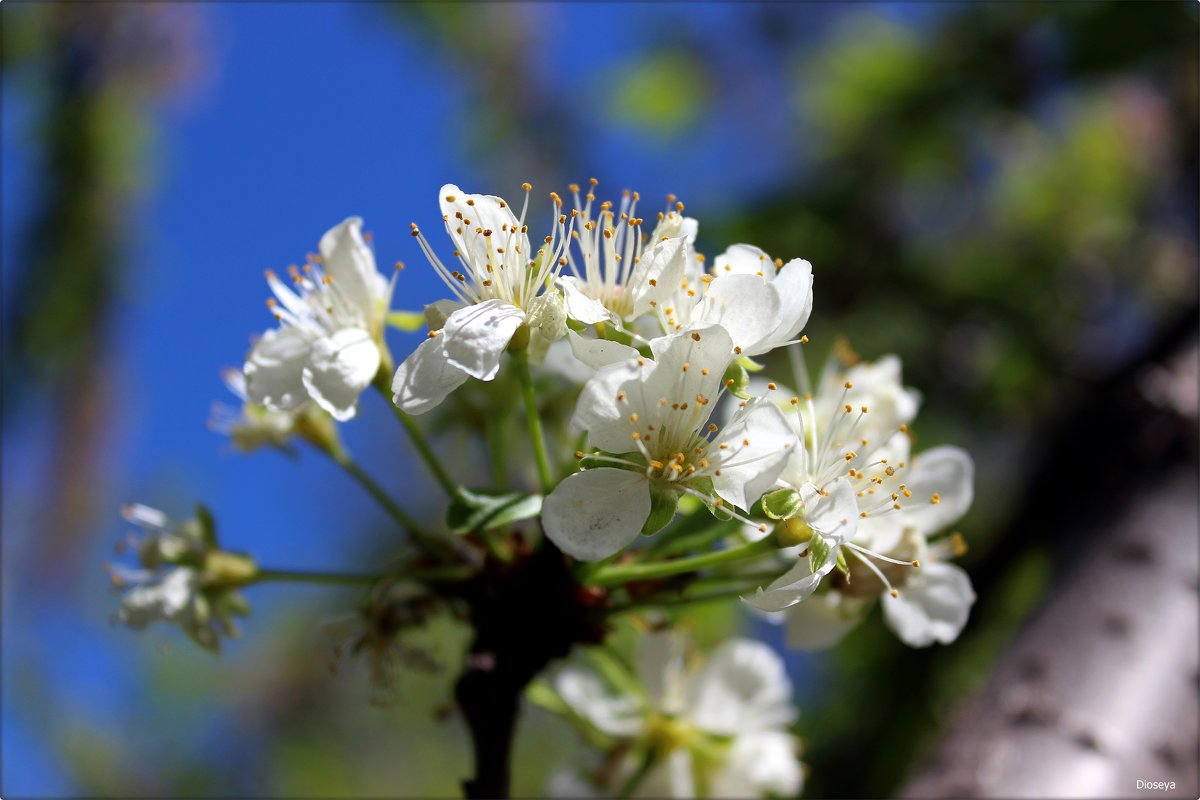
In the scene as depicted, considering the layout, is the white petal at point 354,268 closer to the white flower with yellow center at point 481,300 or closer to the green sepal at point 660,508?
the white flower with yellow center at point 481,300

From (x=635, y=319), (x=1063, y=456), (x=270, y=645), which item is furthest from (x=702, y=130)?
(x=270, y=645)

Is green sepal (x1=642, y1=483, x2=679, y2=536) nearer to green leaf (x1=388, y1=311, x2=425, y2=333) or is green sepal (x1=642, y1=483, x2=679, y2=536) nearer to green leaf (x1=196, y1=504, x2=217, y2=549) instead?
green leaf (x1=388, y1=311, x2=425, y2=333)

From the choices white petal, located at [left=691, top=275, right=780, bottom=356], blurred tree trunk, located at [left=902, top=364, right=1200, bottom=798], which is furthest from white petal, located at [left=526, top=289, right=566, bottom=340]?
blurred tree trunk, located at [left=902, top=364, right=1200, bottom=798]

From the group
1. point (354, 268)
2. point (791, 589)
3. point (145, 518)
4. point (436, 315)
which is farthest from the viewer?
point (145, 518)

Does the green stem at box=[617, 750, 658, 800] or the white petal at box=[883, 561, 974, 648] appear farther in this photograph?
the green stem at box=[617, 750, 658, 800]

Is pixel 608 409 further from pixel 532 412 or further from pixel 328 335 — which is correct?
pixel 328 335

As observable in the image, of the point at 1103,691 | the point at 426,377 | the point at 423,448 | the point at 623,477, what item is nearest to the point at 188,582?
the point at 423,448
